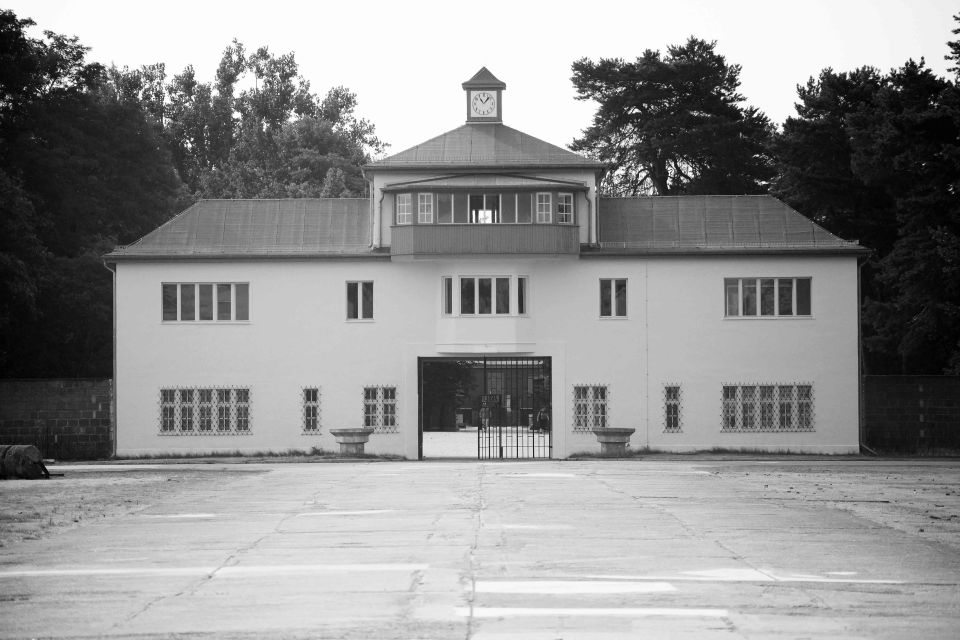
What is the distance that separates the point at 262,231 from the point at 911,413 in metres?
23.7

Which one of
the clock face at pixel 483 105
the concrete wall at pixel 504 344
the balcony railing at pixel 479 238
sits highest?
the clock face at pixel 483 105

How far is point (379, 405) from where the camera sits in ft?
159

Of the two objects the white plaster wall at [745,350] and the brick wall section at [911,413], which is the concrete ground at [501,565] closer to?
the white plaster wall at [745,350]

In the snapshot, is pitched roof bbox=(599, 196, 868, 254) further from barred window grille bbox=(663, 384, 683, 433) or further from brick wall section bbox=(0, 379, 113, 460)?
brick wall section bbox=(0, 379, 113, 460)

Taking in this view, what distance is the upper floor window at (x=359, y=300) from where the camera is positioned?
48969mm

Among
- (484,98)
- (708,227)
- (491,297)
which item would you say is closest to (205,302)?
(491,297)

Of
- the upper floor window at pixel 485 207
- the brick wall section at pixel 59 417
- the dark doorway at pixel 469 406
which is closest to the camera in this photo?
the brick wall section at pixel 59 417

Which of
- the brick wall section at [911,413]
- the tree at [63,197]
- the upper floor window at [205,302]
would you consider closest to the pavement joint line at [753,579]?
the brick wall section at [911,413]

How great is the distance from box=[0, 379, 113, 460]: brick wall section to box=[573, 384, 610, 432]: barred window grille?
16103mm

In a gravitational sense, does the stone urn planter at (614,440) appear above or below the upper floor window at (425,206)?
below

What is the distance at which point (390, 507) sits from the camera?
2162 cm

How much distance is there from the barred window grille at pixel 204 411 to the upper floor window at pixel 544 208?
11873 mm

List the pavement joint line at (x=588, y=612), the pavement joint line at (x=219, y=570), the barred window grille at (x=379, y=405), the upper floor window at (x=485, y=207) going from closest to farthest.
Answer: the pavement joint line at (x=588, y=612)
the pavement joint line at (x=219, y=570)
the barred window grille at (x=379, y=405)
the upper floor window at (x=485, y=207)

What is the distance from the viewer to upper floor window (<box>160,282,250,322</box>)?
49000mm
